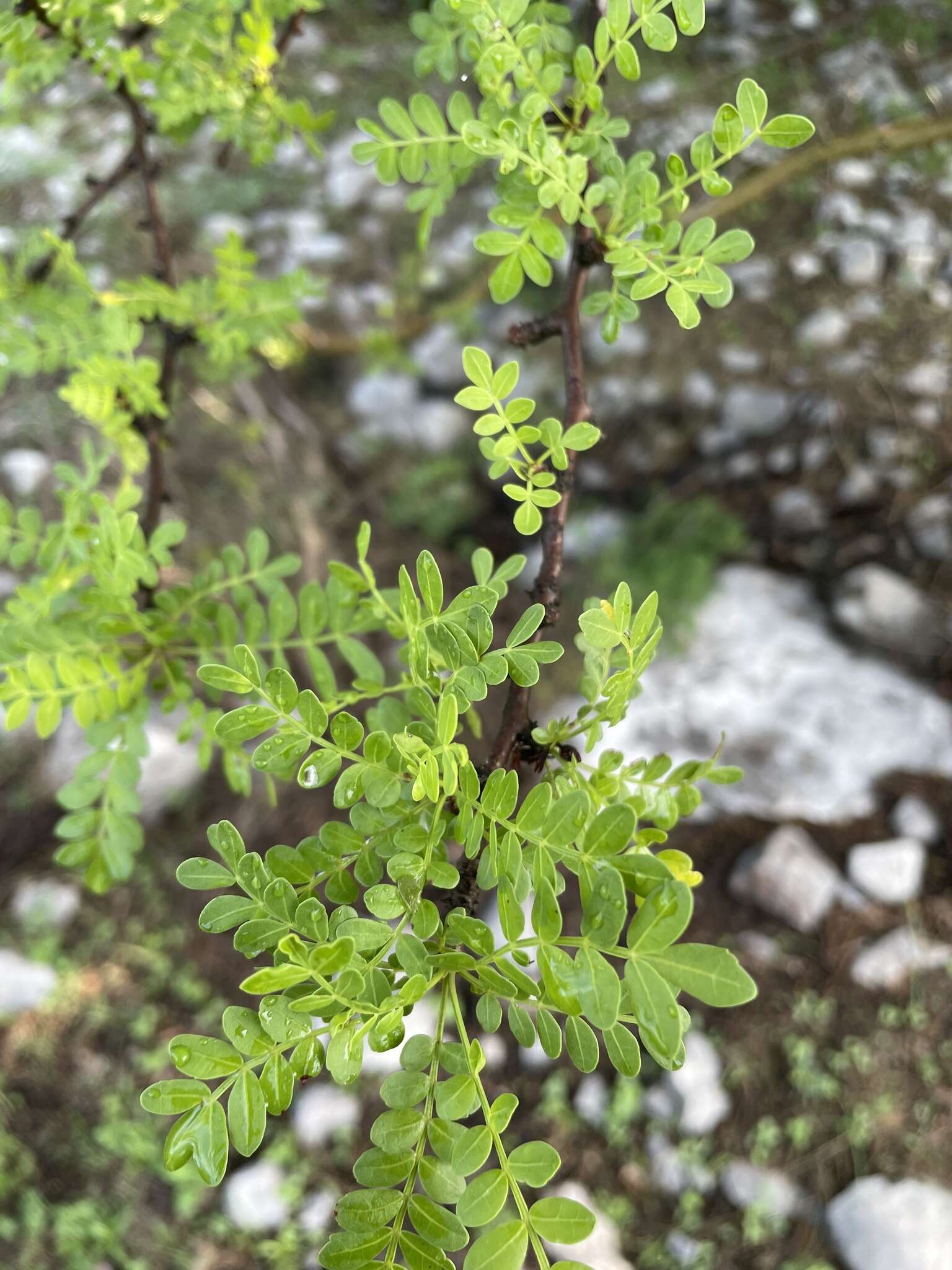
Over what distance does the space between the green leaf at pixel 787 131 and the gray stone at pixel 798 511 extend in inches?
90.2

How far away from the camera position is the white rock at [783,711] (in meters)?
2.49

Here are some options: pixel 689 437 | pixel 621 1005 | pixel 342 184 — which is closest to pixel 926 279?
pixel 689 437

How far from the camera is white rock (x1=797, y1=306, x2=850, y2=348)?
287 centimetres

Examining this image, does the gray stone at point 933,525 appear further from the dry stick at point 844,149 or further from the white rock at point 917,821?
the dry stick at point 844,149

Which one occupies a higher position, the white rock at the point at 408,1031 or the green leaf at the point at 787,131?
the green leaf at the point at 787,131

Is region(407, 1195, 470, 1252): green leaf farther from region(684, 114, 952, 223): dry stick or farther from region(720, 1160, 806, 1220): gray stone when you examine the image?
region(684, 114, 952, 223): dry stick

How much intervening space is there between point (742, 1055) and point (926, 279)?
255 centimetres

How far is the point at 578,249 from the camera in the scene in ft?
2.75

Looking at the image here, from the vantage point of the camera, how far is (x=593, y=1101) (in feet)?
6.77

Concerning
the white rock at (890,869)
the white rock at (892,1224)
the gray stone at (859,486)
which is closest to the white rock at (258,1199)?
the white rock at (892,1224)

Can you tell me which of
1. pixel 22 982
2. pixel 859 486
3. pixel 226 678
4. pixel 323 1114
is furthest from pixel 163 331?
pixel 859 486

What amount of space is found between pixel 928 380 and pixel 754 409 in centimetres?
56

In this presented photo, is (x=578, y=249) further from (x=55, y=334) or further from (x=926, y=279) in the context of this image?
(x=926, y=279)

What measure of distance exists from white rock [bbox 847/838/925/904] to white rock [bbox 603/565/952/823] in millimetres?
135
